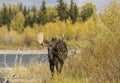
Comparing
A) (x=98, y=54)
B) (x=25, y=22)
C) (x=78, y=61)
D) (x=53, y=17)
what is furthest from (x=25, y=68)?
(x=53, y=17)

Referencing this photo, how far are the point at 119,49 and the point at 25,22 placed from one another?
209 feet

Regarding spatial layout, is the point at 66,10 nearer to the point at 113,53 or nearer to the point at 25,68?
the point at 25,68

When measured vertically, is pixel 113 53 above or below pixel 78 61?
above

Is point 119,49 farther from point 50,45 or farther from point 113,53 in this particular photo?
point 50,45

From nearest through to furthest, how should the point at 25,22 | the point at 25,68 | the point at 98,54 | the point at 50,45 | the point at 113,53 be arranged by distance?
the point at 113,53 < the point at 98,54 < the point at 50,45 < the point at 25,68 < the point at 25,22

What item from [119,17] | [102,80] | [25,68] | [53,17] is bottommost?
[53,17]

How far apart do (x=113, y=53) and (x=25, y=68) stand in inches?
239

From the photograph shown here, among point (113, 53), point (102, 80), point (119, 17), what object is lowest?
point (102, 80)

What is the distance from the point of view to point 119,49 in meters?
8.97

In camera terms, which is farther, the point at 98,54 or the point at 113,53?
the point at 98,54

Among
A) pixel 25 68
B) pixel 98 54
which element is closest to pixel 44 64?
pixel 25 68

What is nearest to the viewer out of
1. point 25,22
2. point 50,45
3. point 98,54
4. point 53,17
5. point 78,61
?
point 98,54

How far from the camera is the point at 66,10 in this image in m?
82.6

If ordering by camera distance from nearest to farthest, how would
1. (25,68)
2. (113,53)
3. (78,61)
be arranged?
(113,53) < (78,61) < (25,68)
